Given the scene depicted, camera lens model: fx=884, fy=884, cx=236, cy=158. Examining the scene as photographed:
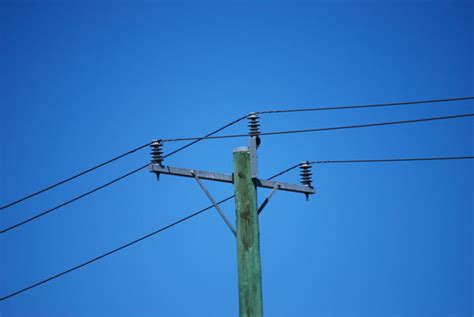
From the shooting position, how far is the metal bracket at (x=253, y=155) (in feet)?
39.2

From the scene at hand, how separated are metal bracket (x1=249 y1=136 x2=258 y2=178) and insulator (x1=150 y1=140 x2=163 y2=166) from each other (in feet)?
4.72

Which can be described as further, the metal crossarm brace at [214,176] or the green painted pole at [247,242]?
the metal crossarm brace at [214,176]

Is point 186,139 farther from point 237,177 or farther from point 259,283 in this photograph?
point 259,283

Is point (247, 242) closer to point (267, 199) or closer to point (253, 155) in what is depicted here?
point (267, 199)

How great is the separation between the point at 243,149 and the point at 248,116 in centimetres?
86

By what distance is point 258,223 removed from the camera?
11.7 meters

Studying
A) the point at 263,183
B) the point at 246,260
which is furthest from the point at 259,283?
the point at 263,183

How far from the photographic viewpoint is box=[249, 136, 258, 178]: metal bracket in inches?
471

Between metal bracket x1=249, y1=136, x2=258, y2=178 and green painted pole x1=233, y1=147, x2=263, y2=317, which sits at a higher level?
metal bracket x1=249, y1=136, x2=258, y2=178

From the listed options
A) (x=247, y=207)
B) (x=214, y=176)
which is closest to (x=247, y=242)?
(x=247, y=207)

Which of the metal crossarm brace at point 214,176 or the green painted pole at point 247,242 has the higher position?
the metal crossarm brace at point 214,176

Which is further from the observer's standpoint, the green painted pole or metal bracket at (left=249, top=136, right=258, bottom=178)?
metal bracket at (left=249, top=136, right=258, bottom=178)

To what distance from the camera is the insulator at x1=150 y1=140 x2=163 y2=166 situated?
1288cm

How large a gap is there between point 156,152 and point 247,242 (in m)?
2.20
